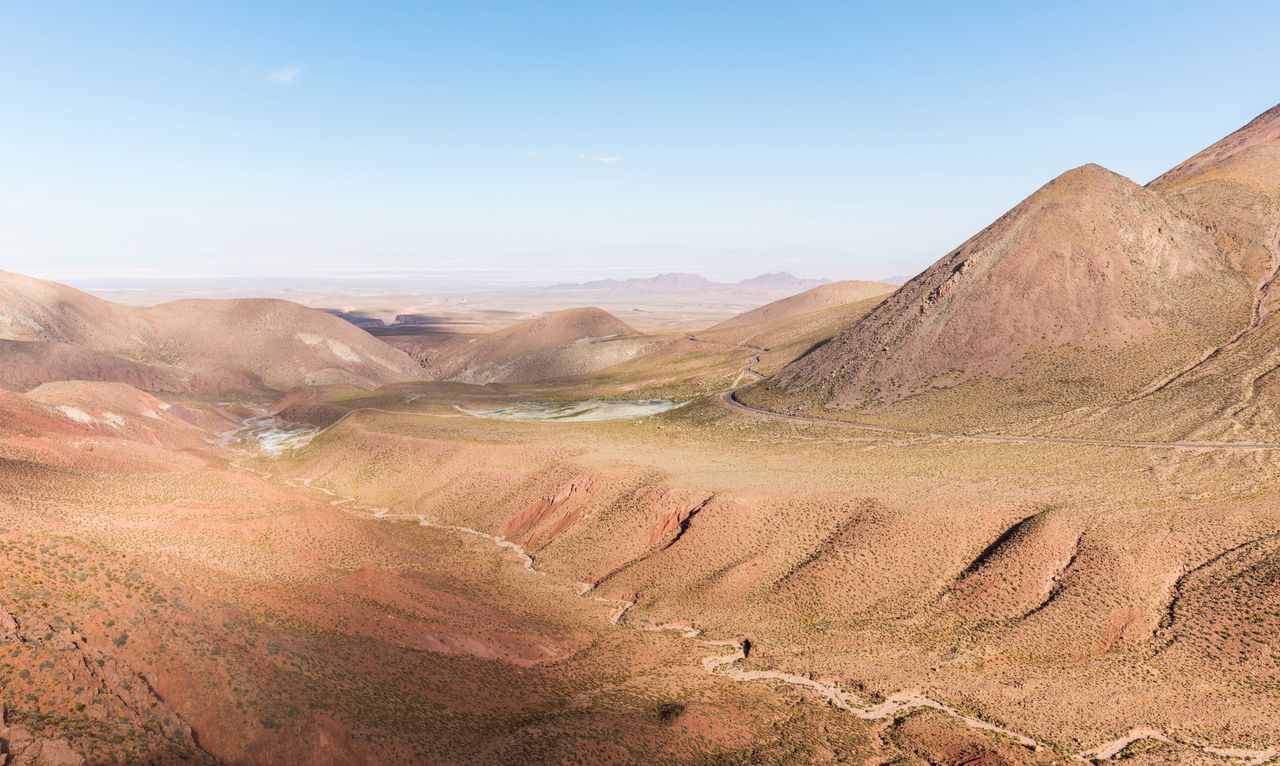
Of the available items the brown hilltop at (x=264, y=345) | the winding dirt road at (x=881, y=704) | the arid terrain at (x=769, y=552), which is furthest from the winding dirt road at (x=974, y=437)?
the brown hilltop at (x=264, y=345)

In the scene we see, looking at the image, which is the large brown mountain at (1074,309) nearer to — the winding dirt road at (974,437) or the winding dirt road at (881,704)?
the winding dirt road at (974,437)

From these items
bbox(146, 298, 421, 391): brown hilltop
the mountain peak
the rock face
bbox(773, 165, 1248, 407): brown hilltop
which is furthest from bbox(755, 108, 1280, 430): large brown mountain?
bbox(146, 298, 421, 391): brown hilltop

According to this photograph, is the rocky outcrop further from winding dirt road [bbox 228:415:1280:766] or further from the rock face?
the rock face

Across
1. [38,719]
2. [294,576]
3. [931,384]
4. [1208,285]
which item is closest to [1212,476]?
[931,384]

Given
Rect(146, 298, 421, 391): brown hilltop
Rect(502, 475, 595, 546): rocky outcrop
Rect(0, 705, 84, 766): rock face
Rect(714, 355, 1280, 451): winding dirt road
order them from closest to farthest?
Rect(0, 705, 84, 766): rock face < Rect(714, 355, 1280, 451): winding dirt road < Rect(502, 475, 595, 546): rocky outcrop < Rect(146, 298, 421, 391): brown hilltop

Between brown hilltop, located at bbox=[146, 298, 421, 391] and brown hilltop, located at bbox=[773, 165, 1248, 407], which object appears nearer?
brown hilltop, located at bbox=[773, 165, 1248, 407]

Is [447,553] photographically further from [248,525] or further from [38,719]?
[38,719]

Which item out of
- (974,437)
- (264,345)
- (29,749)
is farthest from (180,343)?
(29,749)
